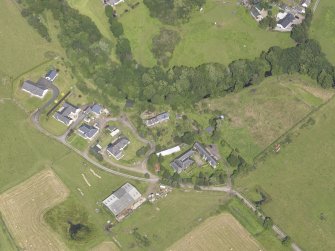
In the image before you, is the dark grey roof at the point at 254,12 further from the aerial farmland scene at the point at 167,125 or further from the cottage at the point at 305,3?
the cottage at the point at 305,3

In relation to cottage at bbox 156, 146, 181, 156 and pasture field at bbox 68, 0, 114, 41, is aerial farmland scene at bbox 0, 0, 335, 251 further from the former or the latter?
pasture field at bbox 68, 0, 114, 41

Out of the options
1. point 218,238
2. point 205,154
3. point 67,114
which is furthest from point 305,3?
point 218,238

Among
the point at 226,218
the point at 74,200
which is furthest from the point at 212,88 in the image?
the point at 74,200

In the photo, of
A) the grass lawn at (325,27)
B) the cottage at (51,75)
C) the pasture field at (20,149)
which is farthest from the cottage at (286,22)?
the pasture field at (20,149)

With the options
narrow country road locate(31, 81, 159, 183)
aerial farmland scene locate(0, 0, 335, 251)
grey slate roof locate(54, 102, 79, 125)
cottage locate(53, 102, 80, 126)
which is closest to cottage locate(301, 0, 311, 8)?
aerial farmland scene locate(0, 0, 335, 251)

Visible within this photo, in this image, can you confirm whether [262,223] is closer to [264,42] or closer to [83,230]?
[83,230]

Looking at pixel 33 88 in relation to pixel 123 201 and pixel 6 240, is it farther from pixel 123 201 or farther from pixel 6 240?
pixel 123 201
